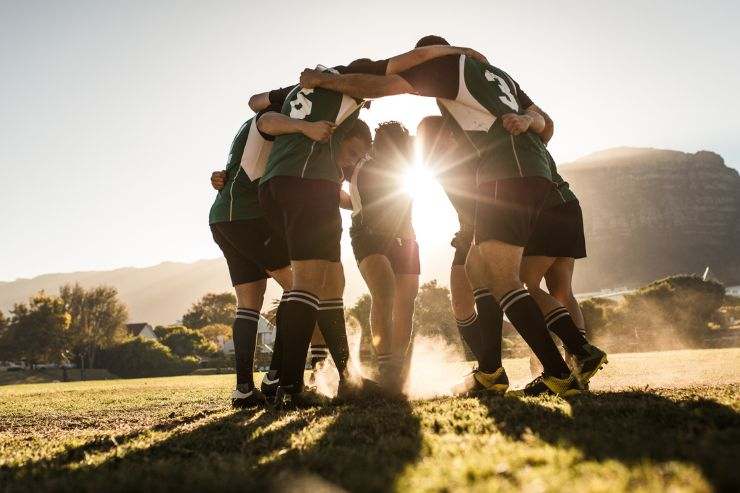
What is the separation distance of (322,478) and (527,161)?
2862mm

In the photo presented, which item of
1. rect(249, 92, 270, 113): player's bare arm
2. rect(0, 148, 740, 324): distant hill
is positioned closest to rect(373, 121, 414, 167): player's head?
rect(249, 92, 270, 113): player's bare arm

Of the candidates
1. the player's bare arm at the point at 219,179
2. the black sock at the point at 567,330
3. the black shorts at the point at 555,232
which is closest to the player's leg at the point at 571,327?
the black sock at the point at 567,330

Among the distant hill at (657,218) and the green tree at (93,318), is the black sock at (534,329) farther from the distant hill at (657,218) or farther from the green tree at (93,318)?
the distant hill at (657,218)

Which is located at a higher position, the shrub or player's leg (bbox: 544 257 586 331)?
player's leg (bbox: 544 257 586 331)

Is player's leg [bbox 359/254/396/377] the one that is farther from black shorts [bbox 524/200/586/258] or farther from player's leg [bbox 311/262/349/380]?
black shorts [bbox 524/200/586/258]

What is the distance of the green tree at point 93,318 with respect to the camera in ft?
176

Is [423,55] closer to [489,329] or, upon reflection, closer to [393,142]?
[393,142]

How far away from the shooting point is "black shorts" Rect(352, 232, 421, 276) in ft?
17.1

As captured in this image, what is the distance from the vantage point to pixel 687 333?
3738cm

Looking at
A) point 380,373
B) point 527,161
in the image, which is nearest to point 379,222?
point 380,373

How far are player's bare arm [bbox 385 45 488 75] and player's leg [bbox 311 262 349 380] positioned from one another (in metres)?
1.71

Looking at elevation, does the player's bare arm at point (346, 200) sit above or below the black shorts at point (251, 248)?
above

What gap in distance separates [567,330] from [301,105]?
111 inches

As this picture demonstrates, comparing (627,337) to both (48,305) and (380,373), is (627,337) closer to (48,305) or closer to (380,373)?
(380,373)
